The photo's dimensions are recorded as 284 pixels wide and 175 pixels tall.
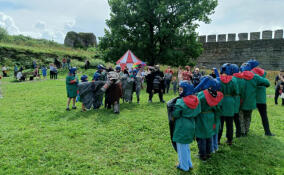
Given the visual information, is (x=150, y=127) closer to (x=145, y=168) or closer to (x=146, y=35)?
(x=145, y=168)

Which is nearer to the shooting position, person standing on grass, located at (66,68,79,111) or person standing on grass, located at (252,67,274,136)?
person standing on grass, located at (252,67,274,136)

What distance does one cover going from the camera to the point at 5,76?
25.3 m

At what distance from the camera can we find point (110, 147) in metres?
5.46

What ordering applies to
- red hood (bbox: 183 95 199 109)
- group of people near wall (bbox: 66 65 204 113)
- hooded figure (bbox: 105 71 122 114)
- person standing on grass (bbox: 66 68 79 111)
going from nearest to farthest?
red hood (bbox: 183 95 199 109) < hooded figure (bbox: 105 71 122 114) < group of people near wall (bbox: 66 65 204 113) < person standing on grass (bbox: 66 68 79 111)

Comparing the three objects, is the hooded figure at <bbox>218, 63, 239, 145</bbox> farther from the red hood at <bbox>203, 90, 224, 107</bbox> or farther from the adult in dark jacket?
the adult in dark jacket

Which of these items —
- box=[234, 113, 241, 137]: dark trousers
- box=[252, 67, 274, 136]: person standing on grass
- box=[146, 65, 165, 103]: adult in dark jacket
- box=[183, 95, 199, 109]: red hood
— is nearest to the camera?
box=[183, 95, 199, 109]: red hood

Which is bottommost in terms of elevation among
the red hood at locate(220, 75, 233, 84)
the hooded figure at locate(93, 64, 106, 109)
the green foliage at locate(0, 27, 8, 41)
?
the hooded figure at locate(93, 64, 106, 109)

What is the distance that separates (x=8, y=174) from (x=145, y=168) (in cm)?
281

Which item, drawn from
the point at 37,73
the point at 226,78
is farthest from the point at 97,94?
the point at 37,73

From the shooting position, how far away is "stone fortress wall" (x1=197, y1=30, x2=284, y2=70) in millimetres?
22031

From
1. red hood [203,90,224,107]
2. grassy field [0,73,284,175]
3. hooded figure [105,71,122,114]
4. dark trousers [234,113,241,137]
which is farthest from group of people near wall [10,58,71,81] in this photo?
red hood [203,90,224,107]

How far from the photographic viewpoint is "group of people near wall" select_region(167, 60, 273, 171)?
13.1 feet

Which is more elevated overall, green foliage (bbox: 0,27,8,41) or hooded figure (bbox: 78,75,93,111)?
green foliage (bbox: 0,27,8,41)

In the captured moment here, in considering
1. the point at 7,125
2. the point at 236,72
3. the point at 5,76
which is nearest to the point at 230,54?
the point at 236,72
